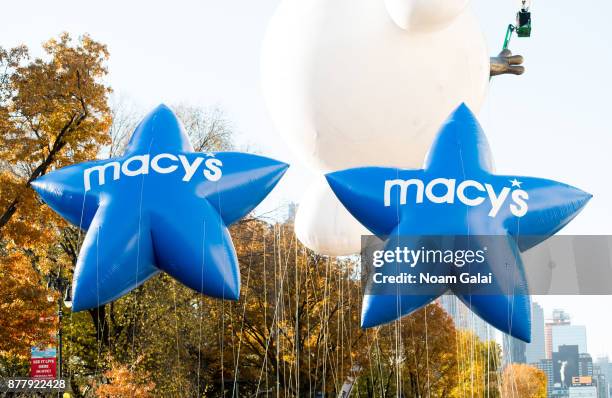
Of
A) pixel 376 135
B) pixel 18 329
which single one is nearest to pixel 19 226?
pixel 18 329

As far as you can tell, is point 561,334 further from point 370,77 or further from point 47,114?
point 370,77

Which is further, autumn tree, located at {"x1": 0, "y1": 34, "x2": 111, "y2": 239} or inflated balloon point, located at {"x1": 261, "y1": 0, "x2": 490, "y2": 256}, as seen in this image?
autumn tree, located at {"x1": 0, "y1": 34, "x2": 111, "y2": 239}

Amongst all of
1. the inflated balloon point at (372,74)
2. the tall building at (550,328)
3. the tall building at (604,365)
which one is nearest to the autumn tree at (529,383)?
the tall building at (550,328)

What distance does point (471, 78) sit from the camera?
7.30 meters

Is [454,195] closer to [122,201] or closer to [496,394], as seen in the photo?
[122,201]

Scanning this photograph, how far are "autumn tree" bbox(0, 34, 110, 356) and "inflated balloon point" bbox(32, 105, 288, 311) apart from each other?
6888 millimetres

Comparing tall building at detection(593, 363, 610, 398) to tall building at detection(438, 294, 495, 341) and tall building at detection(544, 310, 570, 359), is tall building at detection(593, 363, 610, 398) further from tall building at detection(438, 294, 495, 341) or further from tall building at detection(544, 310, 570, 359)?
tall building at detection(438, 294, 495, 341)

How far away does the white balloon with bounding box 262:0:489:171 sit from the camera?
23.0ft

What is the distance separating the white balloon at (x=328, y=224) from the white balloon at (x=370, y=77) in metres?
0.50

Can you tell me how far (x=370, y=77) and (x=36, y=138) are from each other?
8537 mm

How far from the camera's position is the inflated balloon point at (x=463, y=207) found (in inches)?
258

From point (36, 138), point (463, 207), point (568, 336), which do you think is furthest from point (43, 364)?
point (568, 336)

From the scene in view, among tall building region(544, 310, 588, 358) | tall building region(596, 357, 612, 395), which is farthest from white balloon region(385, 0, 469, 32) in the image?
tall building region(596, 357, 612, 395)

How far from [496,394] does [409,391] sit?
3.39 meters
